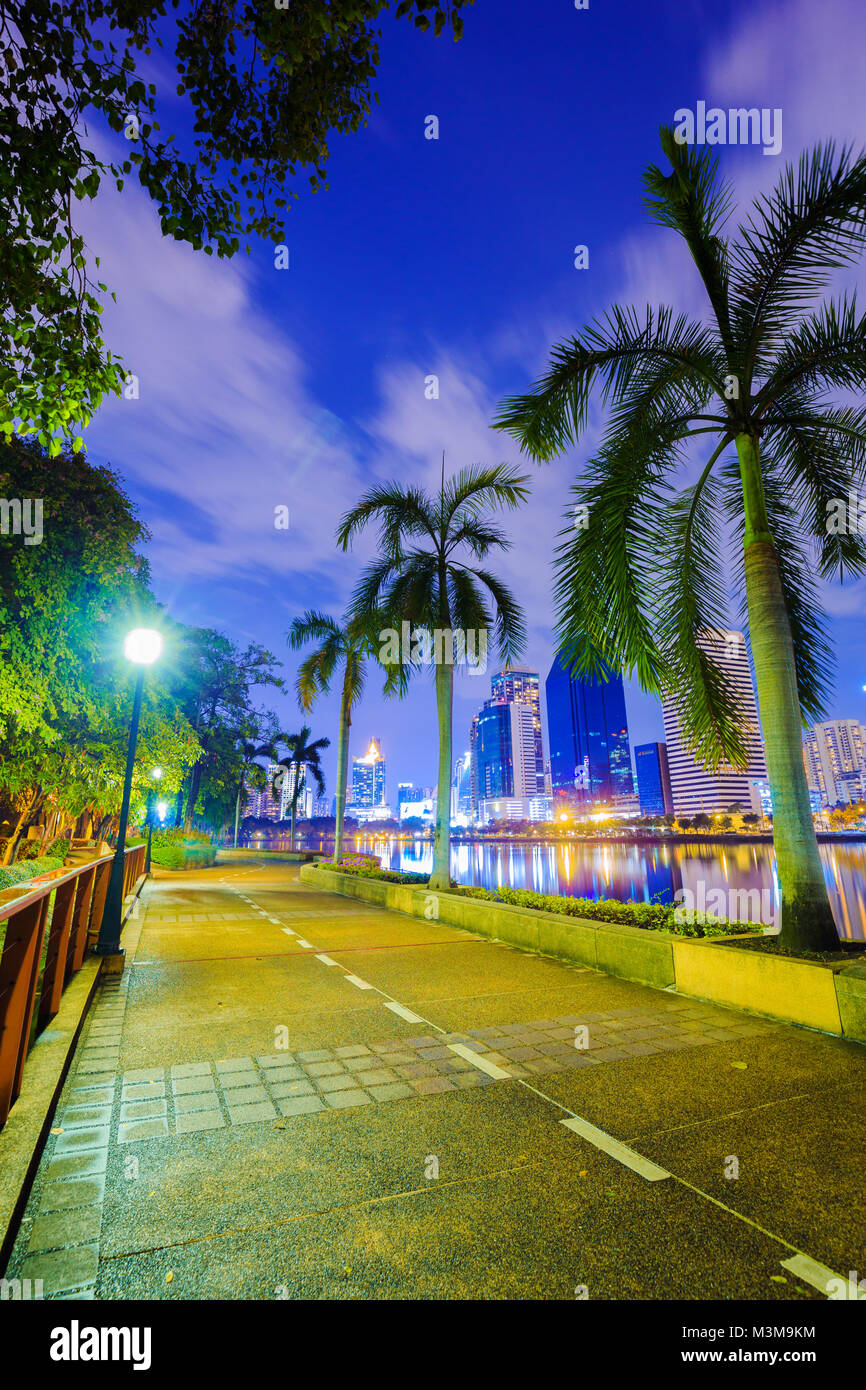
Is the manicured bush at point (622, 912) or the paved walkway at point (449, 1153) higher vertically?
the manicured bush at point (622, 912)

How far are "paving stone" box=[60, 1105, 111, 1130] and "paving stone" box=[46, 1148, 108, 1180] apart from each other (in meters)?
0.38

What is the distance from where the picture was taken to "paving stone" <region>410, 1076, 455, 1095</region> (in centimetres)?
428

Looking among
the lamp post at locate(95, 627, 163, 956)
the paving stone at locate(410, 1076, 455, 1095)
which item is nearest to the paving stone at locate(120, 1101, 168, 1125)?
the paving stone at locate(410, 1076, 455, 1095)

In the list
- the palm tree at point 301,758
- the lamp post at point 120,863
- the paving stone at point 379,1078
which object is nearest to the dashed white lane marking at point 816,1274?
the paving stone at point 379,1078

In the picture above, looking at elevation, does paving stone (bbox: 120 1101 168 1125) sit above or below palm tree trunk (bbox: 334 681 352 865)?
below

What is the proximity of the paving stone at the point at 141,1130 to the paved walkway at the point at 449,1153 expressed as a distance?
0.6 inches

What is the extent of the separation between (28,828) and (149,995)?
716 inches

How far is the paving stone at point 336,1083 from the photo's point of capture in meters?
4.35

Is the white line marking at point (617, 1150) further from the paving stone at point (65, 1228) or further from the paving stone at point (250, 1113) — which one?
the paving stone at point (65, 1228)

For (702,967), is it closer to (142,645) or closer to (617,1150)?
(617,1150)

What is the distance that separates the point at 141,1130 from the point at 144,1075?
947 millimetres

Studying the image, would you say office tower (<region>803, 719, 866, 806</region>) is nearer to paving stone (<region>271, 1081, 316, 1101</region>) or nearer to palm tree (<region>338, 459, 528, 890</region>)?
palm tree (<region>338, 459, 528, 890</region>)

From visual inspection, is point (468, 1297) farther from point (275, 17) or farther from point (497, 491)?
point (497, 491)

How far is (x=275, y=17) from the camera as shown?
4176 millimetres
